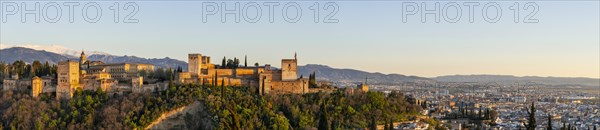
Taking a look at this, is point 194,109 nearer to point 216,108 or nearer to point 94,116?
point 216,108

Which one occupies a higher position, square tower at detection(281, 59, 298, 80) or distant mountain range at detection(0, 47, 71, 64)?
distant mountain range at detection(0, 47, 71, 64)

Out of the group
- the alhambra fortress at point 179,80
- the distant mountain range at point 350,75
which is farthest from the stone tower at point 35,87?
the distant mountain range at point 350,75

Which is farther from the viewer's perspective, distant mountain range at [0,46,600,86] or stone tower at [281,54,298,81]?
distant mountain range at [0,46,600,86]

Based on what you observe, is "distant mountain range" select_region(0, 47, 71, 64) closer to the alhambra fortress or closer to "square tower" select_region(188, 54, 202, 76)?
the alhambra fortress

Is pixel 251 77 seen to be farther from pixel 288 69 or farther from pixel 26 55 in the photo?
pixel 26 55

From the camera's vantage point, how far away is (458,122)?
162 ft

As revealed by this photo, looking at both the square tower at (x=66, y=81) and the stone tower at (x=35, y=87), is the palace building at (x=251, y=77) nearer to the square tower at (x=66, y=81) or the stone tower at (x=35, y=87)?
the square tower at (x=66, y=81)

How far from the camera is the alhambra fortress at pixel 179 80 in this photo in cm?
4047

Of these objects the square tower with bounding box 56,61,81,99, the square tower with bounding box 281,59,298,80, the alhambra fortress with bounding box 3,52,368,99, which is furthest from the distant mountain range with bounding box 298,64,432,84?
the square tower with bounding box 56,61,81,99

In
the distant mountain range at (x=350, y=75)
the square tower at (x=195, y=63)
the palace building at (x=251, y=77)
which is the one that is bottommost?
the distant mountain range at (x=350, y=75)

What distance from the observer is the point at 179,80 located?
1626 inches

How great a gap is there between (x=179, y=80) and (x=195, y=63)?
174cm

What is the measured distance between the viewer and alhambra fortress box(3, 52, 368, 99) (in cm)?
4047

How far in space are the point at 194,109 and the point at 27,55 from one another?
11576 cm
